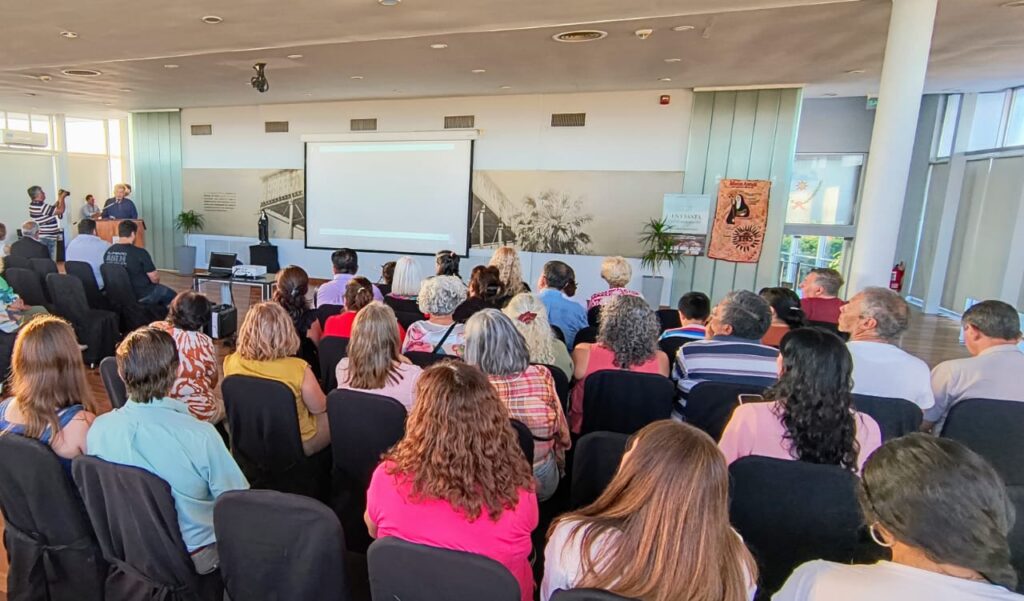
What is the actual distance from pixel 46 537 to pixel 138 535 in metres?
0.53

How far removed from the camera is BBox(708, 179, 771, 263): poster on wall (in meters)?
7.88

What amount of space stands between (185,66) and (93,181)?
9030mm

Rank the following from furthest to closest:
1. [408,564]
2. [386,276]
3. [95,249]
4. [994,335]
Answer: [95,249], [386,276], [994,335], [408,564]

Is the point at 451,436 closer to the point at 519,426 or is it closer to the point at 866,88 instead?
the point at 519,426

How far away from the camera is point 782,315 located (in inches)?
144

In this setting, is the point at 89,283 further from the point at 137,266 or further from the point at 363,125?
the point at 363,125

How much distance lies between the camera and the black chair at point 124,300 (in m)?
5.21

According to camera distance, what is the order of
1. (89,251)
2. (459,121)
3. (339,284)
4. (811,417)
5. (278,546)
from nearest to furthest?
(278,546) → (811,417) → (339,284) → (89,251) → (459,121)

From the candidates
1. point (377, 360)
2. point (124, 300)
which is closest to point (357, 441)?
point (377, 360)

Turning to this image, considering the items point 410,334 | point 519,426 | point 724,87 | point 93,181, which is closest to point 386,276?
point 410,334

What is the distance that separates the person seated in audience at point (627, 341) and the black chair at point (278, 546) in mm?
1514

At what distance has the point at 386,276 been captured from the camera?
525 centimetres

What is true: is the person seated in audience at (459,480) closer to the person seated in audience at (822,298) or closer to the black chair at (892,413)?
the black chair at (892,413)

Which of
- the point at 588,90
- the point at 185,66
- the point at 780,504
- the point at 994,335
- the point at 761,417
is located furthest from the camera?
the point at 588,90
